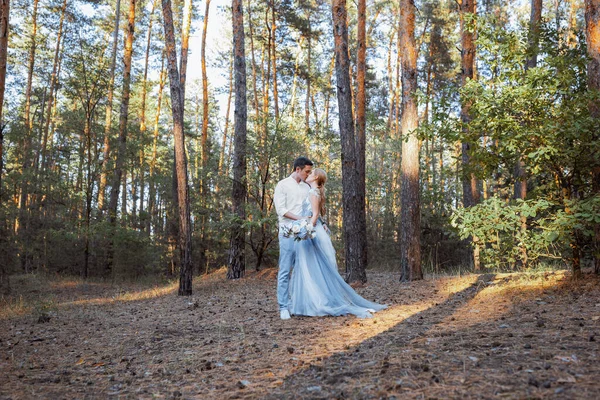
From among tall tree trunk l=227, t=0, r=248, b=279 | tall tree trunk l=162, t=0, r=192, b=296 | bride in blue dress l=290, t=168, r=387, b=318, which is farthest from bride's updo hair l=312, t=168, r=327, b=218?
tall tree trunk l=227, t=0, r=248, b=279

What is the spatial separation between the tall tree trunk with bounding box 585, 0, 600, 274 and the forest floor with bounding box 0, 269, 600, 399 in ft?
2.36

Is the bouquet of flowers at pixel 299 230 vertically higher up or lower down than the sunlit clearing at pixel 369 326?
higher up

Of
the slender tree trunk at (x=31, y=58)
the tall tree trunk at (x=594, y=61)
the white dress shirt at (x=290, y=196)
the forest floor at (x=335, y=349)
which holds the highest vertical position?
the slender tree trunk at (x=31, y=58)

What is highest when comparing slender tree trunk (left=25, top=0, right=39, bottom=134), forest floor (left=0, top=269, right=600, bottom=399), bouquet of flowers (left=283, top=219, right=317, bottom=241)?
slender tree trunk (left=25, top=0, right=39, bottom=134)

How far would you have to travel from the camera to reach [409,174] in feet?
33.7

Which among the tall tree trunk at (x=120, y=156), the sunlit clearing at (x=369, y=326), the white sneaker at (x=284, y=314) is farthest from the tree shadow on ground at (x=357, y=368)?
the tall tree trunk at (x=120, y=156)

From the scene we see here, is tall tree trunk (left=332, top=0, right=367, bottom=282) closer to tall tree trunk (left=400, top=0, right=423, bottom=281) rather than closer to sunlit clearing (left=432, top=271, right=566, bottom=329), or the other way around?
tall tree trunk (left=400, top=0, right=423, bottom=281)

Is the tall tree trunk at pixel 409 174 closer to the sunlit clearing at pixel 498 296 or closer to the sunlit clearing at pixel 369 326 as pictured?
the sunlit clearing at pixel 498 296

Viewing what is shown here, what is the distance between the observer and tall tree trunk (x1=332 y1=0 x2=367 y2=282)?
10.1m

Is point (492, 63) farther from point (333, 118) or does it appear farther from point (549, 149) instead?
point (333, 118)

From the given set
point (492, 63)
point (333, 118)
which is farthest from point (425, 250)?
point (333, 118)

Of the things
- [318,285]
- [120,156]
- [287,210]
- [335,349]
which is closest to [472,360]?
[335,349]

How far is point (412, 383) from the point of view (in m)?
3.13

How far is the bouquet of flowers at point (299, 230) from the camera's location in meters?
6.61
